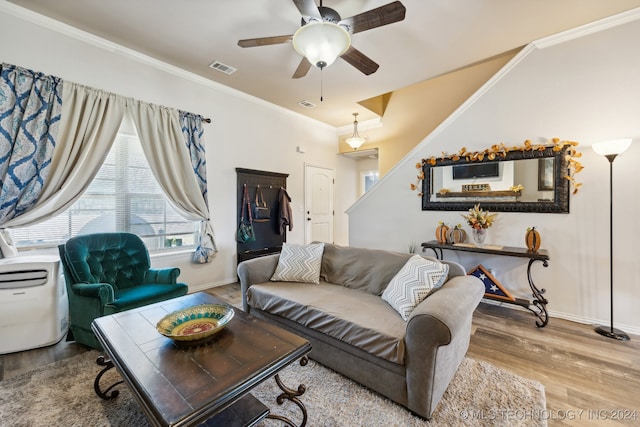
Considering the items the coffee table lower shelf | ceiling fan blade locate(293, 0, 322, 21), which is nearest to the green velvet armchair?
the coffee table lower shelf

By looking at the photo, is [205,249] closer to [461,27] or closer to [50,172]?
[50,172]

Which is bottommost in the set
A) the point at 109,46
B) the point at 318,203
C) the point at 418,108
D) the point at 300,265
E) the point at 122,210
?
the point at 300,265

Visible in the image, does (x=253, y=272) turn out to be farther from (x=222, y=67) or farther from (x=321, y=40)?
(x=222, y=67)

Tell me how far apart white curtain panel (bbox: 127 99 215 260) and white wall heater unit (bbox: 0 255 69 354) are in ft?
4.63

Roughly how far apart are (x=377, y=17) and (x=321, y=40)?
0.48 m

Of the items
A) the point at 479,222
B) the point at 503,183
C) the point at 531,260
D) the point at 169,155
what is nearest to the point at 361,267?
the point at 479,222

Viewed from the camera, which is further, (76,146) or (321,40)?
(76,146)

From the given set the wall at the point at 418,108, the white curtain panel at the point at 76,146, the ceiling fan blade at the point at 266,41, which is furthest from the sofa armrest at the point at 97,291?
the wall at the point at 418,108

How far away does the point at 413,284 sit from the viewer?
6.39 ft

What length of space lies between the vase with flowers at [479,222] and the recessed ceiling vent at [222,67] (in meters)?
3.65

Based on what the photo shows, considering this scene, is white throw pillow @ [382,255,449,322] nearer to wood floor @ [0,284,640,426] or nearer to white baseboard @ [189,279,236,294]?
wood floor @ [0,284,640,426]

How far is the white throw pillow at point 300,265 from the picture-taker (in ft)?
8.76

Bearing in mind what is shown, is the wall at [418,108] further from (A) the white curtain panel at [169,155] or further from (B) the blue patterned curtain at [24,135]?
(B) the blue patterned curtain at [24,135]

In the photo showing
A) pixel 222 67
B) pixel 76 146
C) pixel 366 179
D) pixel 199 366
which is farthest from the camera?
pixel 366 179
